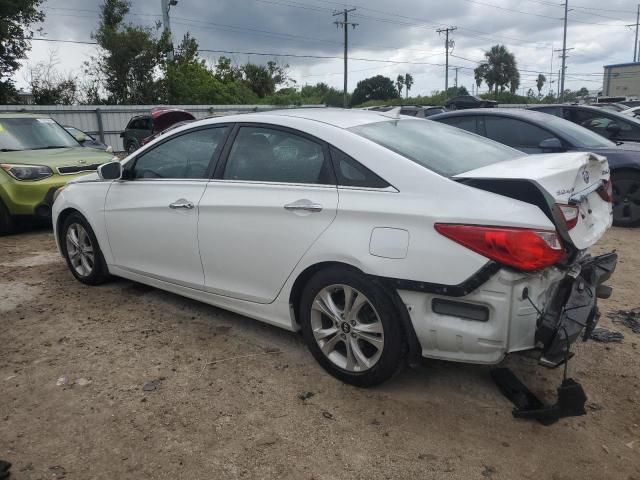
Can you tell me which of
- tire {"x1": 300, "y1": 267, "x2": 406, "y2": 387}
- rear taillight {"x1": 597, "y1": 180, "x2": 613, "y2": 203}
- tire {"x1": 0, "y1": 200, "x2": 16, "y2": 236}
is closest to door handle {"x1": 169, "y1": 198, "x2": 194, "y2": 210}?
tire {"x1": 300, "y1": 267, "x2": 406, "y2": 387}

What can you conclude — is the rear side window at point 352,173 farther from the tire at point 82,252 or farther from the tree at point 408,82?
the tree at point 408,82

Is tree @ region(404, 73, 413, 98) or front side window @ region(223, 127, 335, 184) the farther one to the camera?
tree @ region(404, 73, 413, 98)

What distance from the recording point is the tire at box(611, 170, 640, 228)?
700 cm

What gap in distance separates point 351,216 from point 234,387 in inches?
48.1

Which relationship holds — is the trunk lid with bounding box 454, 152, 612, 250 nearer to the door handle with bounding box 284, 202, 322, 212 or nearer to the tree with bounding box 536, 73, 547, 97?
the door handle with bounding box 284, 202, 322, 212

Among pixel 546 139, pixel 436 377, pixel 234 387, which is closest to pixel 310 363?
pixel 234 387

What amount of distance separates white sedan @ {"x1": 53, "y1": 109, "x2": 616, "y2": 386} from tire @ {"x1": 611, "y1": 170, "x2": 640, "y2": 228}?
422 centimetres

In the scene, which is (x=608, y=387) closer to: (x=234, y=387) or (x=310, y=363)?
(x=310, y=363)

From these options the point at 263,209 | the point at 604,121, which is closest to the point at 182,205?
the point at 263,209

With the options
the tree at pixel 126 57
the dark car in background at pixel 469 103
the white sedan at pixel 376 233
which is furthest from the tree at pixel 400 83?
the white sedan at pixel 376 233

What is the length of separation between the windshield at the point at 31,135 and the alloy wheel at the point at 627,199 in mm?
7862

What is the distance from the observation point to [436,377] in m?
3.22

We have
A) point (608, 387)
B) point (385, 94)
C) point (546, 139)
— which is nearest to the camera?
point (608, 387)

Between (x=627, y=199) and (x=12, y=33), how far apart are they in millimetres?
27044
